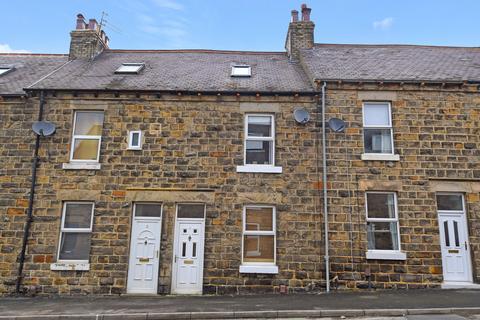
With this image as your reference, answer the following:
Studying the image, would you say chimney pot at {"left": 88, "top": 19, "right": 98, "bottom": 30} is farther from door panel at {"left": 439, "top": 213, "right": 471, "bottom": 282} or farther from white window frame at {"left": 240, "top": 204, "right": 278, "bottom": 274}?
door panel at {"left": 439, "top": 213, "right": 471, "bottom": 282}

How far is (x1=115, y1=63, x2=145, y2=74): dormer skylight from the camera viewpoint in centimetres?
1266

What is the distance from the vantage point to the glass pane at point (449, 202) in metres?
10.5

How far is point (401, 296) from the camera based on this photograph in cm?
888

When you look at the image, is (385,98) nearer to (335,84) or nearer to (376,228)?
(335,84)

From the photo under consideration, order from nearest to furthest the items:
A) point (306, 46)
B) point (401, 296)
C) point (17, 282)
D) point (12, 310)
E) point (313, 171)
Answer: point (12, 310) → point (401, 296) → point (17, 282) → point (313, 171) → point (306, 46)

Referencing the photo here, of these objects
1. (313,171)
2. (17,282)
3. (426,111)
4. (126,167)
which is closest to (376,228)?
(313,171)

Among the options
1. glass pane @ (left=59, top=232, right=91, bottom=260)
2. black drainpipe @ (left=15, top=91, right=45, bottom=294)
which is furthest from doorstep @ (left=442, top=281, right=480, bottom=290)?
black drainpipe @ (left=15, top=91, right=45, bottom=294)

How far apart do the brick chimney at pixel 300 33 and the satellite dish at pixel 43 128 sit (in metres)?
8.91

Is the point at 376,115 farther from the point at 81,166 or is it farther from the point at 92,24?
the point at 92,24

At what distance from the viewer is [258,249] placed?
10328 millimetres

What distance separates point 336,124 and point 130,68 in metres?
7.37

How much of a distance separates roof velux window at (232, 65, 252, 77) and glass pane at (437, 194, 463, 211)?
6.97m

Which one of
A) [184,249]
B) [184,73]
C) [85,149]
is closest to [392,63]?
[184,73]

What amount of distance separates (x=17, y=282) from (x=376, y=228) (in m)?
9.91
